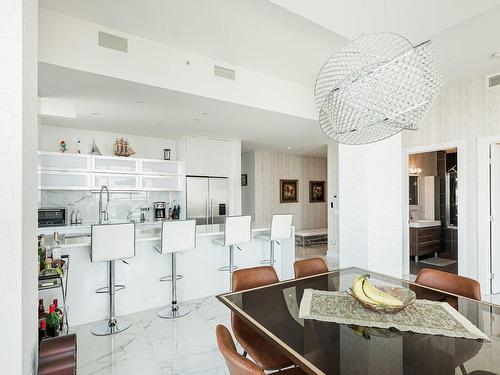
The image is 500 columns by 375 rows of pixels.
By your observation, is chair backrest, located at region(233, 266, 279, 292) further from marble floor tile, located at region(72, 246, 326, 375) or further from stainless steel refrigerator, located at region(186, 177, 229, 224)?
stainless steel refrigerator, located at region(186, 177, 229, 224)

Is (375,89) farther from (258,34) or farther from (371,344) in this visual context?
(258,34)

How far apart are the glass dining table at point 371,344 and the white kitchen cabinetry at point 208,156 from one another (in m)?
4.30

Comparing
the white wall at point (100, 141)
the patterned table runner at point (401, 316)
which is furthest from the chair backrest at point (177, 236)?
the white wall at point (100, 141)

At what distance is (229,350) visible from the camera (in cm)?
112

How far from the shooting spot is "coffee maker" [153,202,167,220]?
18.9ft

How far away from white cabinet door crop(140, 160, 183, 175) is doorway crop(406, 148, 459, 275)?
493 cm

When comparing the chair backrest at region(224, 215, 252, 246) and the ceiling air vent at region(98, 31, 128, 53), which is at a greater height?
the ceiling air vent at region(98, 31, 128, 53)

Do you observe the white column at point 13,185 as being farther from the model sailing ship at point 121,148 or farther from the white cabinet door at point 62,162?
the model sailing ship at point 121,148

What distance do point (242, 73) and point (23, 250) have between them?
→ 10.5 feet

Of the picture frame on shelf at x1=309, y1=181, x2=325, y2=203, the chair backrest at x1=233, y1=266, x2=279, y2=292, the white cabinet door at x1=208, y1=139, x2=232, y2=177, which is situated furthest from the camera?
the picture frame on shelf at x1=309, y1=181, x2=325, y2=203

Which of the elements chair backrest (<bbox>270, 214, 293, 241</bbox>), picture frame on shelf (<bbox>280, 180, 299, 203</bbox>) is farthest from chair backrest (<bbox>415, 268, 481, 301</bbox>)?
picture frame on shelf (<bbox>280, 180, 299, 203</bbox>)

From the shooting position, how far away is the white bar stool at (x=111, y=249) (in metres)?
2.65

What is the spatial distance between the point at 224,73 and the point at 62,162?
320 cm

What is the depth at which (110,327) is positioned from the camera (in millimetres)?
2834
